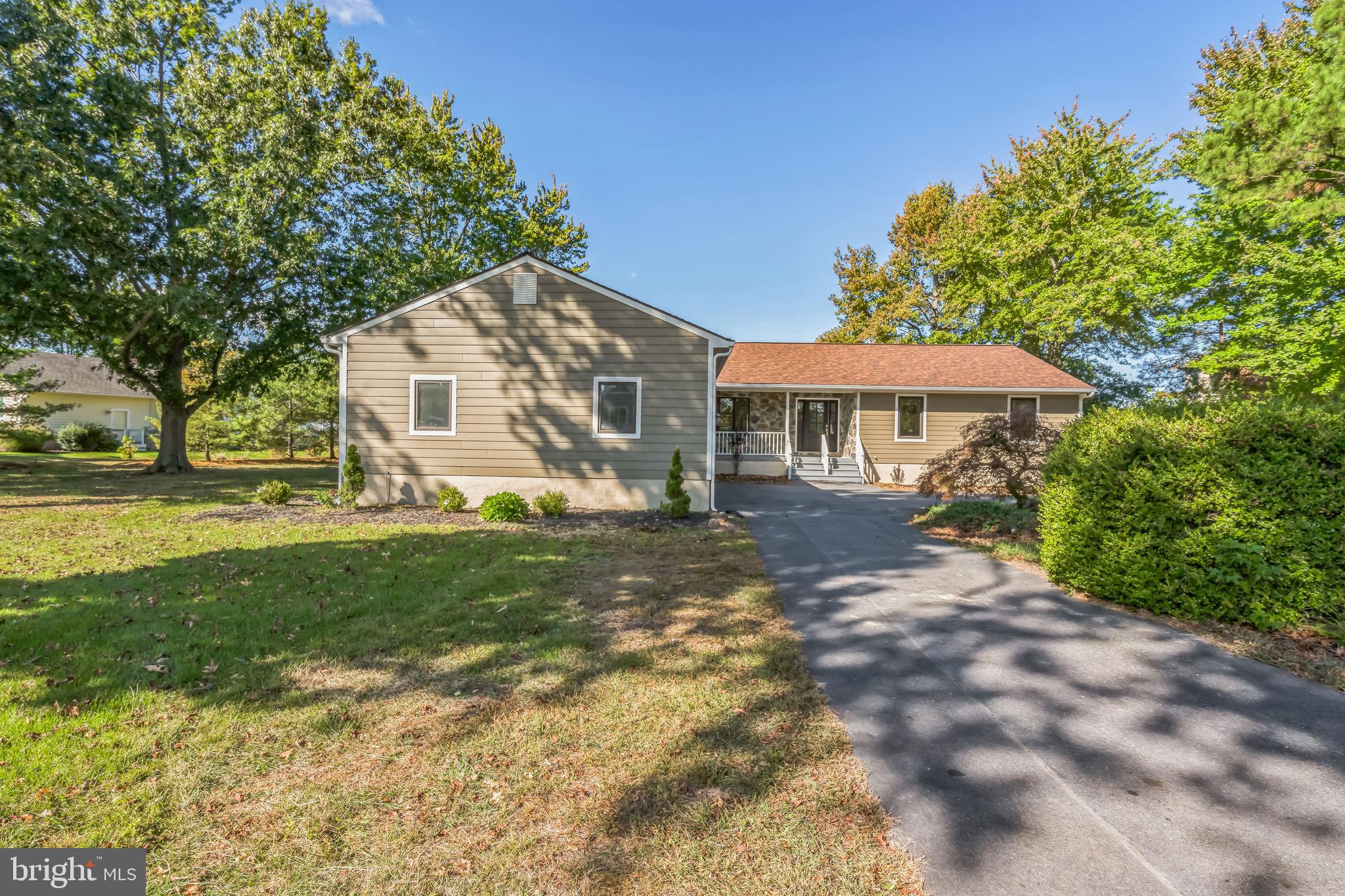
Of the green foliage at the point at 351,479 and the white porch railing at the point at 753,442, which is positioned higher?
the white porch railing at the point at 753,442

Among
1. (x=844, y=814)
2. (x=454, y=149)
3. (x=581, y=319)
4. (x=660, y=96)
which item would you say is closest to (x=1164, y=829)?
(x=844, y=814)

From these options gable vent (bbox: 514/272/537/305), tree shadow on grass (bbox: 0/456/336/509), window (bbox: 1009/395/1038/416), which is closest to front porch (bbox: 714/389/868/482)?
window (bbox: 1009/395/1038/416)

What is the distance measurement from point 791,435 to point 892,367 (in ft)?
14.5

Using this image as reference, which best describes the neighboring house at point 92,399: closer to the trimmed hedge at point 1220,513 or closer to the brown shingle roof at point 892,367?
the brown shingle roof at point 892,367

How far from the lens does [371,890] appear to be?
1.88 meters

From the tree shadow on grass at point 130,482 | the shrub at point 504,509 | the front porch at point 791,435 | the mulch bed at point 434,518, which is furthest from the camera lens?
the front porch at point 791,435

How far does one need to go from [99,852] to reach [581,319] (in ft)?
31.6

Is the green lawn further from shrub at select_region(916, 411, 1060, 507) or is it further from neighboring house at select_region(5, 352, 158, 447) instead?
neighboring house at select_region(5, 352, 158, 447)

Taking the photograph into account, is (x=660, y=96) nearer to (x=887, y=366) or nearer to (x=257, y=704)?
(x=887, y=366)

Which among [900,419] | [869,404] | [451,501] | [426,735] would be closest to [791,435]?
[869,404]

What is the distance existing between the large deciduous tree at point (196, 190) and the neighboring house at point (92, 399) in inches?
760

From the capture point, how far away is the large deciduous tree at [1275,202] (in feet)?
27.5

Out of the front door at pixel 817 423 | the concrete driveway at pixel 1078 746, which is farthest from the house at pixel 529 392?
the front door at pixel 817 423

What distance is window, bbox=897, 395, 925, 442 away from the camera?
1773 cm
